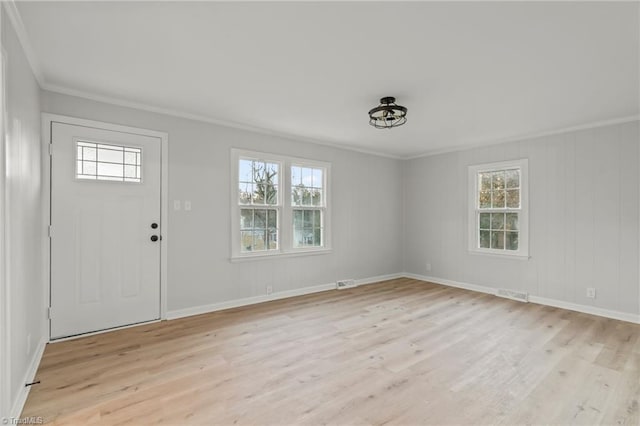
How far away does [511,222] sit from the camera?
16.1ft

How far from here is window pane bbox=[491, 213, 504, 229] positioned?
16.5ft

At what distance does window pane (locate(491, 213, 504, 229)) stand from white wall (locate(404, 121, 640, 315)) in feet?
1.37

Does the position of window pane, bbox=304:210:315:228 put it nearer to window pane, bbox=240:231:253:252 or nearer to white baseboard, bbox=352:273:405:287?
window pane, bbox=240:231:253:252

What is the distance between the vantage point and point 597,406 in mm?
2105

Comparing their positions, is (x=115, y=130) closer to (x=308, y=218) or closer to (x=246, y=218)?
(x=246, y=218)

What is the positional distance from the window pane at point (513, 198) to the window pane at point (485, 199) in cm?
29

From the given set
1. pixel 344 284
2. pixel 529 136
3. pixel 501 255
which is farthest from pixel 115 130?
pixel 501 255

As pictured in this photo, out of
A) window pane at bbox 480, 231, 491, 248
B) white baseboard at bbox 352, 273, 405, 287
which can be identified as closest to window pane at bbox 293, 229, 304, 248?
white baseboard at bbox 352, 273, 405, 287

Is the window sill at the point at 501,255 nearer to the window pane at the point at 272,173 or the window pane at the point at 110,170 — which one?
the window pane at the point at 272,173

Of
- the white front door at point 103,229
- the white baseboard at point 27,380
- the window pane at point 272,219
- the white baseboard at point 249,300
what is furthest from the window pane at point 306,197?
the white baseboard at point 27,380

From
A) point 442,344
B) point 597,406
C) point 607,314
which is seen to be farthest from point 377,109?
point 607,314

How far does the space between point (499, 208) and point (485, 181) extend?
1.67 feet

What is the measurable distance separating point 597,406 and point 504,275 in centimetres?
305

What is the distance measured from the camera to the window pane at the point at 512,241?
4859 mm
